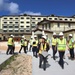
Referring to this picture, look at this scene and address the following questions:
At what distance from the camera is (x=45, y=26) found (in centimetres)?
5788

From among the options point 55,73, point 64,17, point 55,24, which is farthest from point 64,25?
point 55,73

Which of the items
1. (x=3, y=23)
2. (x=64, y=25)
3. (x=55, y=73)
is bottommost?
(x=55, y=73)

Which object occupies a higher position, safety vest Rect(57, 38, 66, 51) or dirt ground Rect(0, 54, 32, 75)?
safety vest Rect(57, 38, 66, 51)

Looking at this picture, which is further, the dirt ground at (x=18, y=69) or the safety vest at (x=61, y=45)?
the safety vest at (x=61, y=45)

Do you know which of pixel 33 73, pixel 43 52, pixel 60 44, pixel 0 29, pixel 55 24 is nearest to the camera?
pixel 33 73

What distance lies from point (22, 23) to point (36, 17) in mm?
6526

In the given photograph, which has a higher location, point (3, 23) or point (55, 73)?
point (3, 23)

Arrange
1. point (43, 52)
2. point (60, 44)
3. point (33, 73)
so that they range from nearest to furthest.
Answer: point (33, 73)
point (43, 52)
point (60, 44)

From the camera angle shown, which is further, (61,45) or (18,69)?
(61,45)

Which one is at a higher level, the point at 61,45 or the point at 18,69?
the point at 61,45

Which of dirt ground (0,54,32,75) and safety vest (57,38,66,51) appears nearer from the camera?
dirt ground (0,54,32,75)

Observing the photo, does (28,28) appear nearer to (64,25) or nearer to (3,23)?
(3,23)

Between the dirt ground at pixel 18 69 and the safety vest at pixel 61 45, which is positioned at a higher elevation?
the safety vest at pixel 61 45

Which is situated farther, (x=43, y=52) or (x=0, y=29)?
(x=0, y=29)
